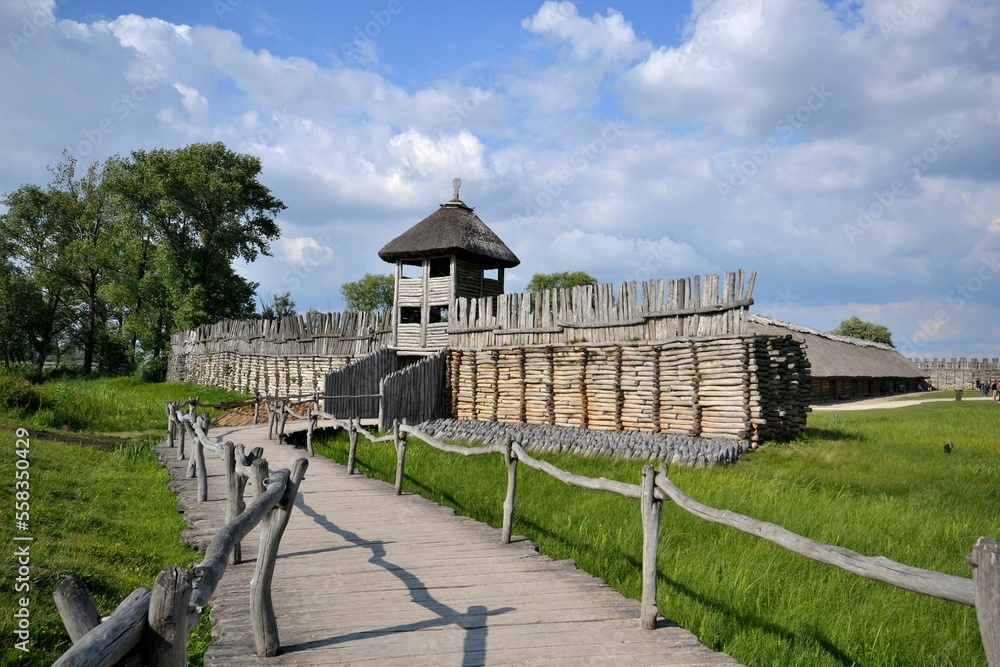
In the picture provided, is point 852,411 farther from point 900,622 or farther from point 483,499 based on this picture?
point 900,622

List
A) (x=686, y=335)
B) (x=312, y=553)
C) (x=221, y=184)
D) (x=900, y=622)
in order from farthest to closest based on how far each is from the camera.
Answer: (x=221, y=184) < (x=686, y=335) < (x=312, y=553) < (x=900, y=622)

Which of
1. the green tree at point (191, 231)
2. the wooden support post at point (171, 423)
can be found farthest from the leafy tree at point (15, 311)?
the wooden support post at point (171, 423)

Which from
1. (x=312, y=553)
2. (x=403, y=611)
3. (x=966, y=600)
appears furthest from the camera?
(x=312, y=553)

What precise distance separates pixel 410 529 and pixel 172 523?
12.3 feet

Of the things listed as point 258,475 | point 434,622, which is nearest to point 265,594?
point 434,622

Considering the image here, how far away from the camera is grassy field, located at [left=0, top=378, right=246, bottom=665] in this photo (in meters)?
5.48

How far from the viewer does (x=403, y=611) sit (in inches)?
194

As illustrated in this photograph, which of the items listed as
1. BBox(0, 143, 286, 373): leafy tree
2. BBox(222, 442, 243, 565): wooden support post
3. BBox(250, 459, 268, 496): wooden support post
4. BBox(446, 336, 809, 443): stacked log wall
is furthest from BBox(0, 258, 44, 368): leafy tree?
BBox(250, 459, 268, 496): wooden support post

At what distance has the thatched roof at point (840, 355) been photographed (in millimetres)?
29719

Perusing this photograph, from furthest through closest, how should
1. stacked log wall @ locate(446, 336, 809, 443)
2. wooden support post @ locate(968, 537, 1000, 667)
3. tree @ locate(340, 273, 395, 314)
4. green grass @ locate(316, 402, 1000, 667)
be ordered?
tree @ locate(340, 273, 395, 314), stacked log wall @ locate(446, 336, 809, 443), green grass @ locate(316, 402, 1000, 667), wooden support post @ locate(968, 537, 1000, 667)

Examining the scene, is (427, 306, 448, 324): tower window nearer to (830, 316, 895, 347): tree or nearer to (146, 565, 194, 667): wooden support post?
(146, 565, 194, 667): wooden support post

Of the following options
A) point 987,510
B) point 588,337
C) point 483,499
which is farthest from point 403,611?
point 588,337

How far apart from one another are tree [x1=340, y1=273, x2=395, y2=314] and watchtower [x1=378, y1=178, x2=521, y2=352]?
133 feet

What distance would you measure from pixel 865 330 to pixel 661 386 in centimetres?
6450
